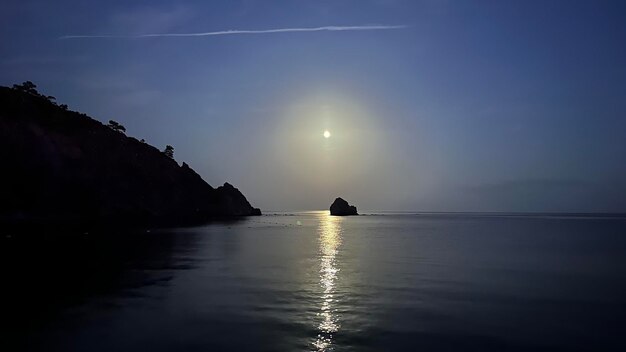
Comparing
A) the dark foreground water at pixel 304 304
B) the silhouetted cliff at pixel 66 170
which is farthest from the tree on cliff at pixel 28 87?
the dark foreground water at pixel 304 304

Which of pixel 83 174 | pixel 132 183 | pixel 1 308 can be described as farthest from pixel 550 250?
pixel 132 183

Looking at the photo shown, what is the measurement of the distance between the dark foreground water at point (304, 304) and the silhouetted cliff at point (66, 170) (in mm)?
77241

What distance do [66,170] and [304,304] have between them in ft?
427

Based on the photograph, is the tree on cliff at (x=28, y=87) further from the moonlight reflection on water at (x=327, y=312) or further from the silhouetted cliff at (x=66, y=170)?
the moonlight reflection on water at (x=327, y=312)

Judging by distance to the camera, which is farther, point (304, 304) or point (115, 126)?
point (115, 126)

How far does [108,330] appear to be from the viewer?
20.4 metres

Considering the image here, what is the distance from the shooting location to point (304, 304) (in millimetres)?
27016

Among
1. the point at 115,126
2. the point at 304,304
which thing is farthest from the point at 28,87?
the point at 304,304

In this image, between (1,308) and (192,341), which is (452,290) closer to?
(192,341)

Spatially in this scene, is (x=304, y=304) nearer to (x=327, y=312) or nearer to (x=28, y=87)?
(x=327, y=312)

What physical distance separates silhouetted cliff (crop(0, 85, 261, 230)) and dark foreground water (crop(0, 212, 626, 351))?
253 feet

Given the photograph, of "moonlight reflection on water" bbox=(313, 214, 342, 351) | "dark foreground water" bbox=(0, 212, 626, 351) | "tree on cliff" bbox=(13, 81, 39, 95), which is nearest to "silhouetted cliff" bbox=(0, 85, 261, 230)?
"tree on cliff" bbox=(13, 81, 39, 95)

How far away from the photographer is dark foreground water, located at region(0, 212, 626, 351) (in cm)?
1916

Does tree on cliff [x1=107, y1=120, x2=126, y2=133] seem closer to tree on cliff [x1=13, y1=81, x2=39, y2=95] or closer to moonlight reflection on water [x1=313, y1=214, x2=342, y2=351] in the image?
tree on cliff [x1=13, y1=81, x2=39, y2=95]
